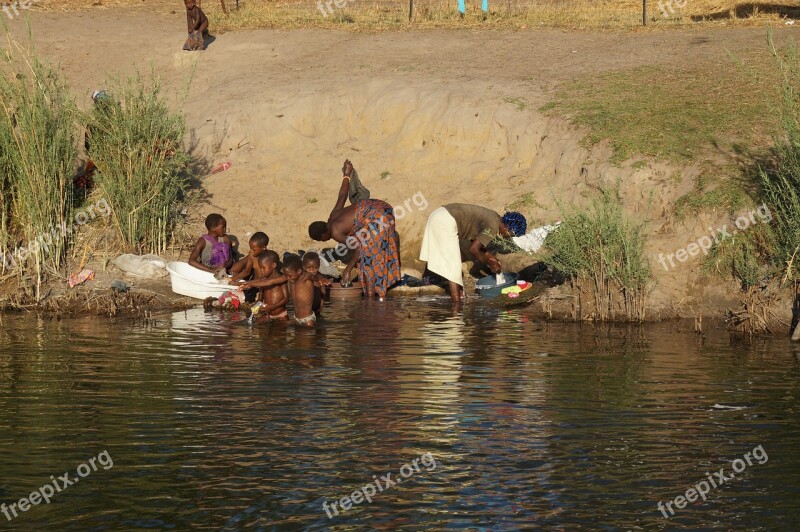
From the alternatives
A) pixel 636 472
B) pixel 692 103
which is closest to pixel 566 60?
pixel 692 103

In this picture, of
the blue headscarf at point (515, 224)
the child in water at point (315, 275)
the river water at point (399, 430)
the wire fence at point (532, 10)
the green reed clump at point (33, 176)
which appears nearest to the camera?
the river water at point (399, 430)

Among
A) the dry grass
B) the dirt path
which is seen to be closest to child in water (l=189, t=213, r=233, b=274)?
the dirt path

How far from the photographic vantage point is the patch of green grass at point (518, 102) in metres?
16.5

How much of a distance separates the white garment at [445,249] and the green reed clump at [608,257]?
5.26 feet

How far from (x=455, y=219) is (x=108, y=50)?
31.6ft

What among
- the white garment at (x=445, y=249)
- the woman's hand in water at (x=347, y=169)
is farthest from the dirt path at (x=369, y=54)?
the white garment at (x=445, y=249)

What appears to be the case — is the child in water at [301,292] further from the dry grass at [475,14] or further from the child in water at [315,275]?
the dry grass at [475,14]

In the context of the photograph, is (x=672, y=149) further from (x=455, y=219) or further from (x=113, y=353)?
(x=113, y=353)

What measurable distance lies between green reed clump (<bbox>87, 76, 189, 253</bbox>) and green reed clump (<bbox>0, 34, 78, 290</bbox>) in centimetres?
55

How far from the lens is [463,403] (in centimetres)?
827

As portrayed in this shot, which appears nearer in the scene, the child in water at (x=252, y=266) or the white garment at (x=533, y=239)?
the child in water at (x=252, y=266)

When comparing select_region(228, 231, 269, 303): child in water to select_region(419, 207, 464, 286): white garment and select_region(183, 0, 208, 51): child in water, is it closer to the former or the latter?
select_region(419, 207, 464, 286): white garment

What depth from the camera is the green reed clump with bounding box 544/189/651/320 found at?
11.9 metres

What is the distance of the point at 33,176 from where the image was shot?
528 inches
